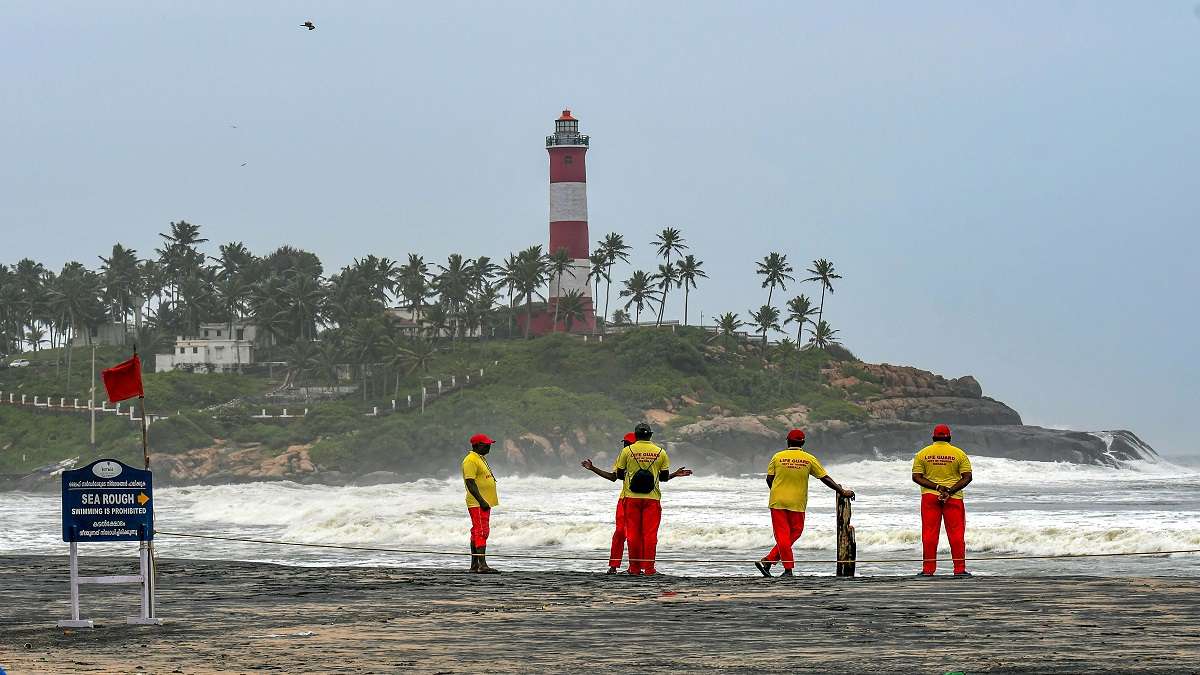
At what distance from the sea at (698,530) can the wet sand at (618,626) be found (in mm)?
2269

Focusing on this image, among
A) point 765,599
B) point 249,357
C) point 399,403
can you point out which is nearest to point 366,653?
point 765,599

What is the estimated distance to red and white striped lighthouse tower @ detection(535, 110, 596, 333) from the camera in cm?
9856

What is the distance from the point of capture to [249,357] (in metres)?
119

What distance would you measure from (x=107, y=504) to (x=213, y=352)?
350ft

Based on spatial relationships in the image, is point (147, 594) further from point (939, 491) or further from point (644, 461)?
point (939, 491)

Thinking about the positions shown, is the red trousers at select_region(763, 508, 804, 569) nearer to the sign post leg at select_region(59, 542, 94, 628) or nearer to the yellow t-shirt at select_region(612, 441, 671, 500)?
the yellow t-shirt at select_region(612, 441, 671, 500)

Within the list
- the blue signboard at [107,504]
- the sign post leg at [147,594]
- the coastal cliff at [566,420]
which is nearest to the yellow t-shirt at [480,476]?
the sign post leg at [147,594]

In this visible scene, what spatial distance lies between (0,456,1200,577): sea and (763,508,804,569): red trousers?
1.06 meters

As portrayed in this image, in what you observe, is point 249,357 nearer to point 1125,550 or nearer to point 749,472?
point 749,472

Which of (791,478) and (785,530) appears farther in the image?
(785,530)

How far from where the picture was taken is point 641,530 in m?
17.8

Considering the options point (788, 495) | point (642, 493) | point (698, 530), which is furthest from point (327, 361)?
point (788, 495)

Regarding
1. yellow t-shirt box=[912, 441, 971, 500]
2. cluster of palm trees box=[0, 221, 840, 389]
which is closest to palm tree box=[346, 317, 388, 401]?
cluster of palm trees box=[0, 221, 840, 389]

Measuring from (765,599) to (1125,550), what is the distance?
14.7 m
